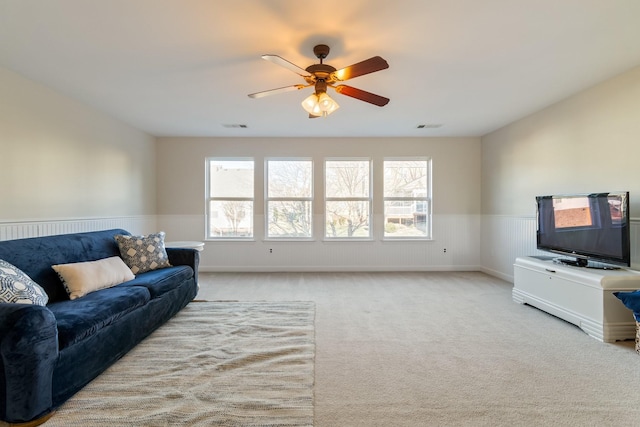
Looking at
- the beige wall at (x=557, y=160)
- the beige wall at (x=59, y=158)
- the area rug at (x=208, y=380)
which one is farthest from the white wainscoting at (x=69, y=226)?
the beige wall at (x=557, y=160)

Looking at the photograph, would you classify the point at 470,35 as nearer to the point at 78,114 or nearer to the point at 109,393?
the point at 109,393

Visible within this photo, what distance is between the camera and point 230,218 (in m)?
5.45

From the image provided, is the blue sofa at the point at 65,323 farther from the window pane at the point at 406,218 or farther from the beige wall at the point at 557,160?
the beige wall at the point at 557,160

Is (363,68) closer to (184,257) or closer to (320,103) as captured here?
(320,103)

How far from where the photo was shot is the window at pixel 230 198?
5.43 metres

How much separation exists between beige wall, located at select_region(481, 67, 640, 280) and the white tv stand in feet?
1.68

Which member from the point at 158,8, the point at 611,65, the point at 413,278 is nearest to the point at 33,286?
the point at 158,8

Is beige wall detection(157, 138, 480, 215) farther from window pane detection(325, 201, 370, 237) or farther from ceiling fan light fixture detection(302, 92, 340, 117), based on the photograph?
ceiling fan light fixture detection(302, 92, 340, 117)

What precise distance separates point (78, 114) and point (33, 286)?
100 inches

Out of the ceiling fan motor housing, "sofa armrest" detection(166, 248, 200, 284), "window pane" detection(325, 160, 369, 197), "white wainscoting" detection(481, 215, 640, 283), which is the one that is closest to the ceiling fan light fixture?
the ceiling fan motor housing

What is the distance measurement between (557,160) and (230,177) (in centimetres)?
503

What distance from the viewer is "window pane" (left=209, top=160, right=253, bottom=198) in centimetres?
543

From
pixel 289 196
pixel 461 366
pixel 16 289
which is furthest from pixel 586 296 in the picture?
pixel 16 289

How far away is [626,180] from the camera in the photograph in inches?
113
